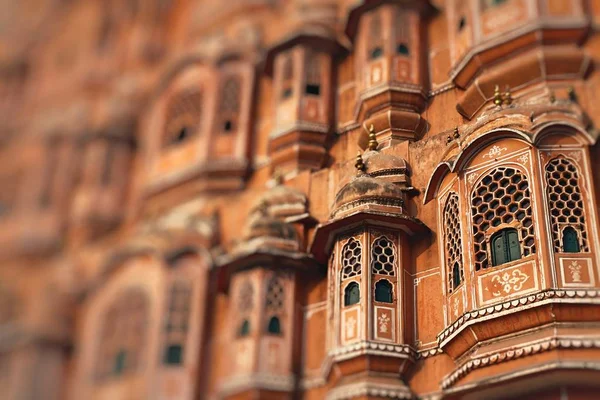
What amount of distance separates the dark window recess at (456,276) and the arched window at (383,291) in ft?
3.15

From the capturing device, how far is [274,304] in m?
14.1

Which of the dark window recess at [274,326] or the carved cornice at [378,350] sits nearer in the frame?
the carved cornice at [378,350]

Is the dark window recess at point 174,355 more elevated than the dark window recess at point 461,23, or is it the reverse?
the dark window recess at point 461,23

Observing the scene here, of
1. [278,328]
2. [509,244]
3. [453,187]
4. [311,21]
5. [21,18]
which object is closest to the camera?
[509,244]

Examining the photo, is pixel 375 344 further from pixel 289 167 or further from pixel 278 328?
pixel 289 167

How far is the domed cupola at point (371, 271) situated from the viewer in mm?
12117

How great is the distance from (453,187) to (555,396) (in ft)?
10.9

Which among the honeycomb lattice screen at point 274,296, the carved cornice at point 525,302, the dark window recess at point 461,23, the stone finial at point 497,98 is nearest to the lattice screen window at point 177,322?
the honeycomb lattice screen at point 274,296

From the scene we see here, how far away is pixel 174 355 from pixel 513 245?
6.47m

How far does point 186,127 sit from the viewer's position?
1877 cm

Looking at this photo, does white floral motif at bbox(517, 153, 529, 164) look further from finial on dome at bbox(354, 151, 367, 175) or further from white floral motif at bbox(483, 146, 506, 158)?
finial on dome at bbox(354, 151, 367, 175)

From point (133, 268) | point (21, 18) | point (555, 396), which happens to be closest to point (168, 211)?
point (133, 268)

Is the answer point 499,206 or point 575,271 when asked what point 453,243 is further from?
point 575,271

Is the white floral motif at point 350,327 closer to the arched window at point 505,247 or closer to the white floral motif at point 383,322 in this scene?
the white floral motif at point 383,322
